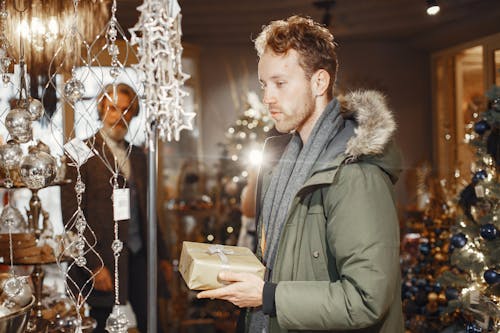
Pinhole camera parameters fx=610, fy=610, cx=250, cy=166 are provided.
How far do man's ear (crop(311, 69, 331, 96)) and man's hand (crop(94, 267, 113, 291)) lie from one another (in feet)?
4.22

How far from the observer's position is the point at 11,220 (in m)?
2.29

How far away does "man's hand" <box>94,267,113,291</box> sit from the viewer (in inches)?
101

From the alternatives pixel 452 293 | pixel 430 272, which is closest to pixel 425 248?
pixel 430 272

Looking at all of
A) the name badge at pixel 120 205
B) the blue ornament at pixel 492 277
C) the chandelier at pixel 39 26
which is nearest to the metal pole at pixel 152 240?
the name badge at pixel 120 205

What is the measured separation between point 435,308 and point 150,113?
115 inches

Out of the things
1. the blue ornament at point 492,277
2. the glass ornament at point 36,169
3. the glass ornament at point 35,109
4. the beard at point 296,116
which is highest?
the glass ornament at point 35,109

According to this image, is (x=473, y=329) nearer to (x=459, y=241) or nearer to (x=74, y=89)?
(x=459, y=241)

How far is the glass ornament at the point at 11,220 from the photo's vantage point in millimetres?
2236

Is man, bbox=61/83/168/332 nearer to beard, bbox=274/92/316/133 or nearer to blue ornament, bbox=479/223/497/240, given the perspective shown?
beard, bbox=274/92/316/133

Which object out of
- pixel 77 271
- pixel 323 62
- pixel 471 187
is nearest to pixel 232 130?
pixel 471 187

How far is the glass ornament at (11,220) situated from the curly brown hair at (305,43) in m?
1.13

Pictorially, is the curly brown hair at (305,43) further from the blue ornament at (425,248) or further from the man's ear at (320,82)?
the blue ornament at (425,248)

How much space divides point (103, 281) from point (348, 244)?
1380mm

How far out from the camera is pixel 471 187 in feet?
10.3
